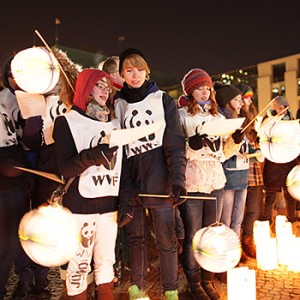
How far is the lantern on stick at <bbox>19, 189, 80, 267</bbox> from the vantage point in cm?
268

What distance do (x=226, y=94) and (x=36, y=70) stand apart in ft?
7.62

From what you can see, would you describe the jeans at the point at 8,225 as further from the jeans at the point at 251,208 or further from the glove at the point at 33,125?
the jeans at the point at 251,208

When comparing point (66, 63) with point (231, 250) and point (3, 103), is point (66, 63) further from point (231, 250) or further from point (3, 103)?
point (231, 250)

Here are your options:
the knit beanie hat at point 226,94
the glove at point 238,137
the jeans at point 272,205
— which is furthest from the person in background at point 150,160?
the jeans at point 272,205

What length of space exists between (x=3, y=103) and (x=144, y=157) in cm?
128

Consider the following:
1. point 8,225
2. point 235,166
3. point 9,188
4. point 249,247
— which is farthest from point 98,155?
point 249,247

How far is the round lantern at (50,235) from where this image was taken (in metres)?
2.68

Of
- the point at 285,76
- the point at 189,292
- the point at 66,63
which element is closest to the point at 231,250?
the point at 189,292

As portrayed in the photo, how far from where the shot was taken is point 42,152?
3.85 metres

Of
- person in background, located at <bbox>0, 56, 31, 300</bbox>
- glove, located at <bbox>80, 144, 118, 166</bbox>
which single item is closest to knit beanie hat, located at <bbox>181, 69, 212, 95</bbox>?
glove, located at <bbox>80, 144, 118, 166</bbox>

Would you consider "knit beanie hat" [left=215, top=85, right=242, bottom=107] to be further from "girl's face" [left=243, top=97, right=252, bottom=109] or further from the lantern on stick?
the lantern on stick

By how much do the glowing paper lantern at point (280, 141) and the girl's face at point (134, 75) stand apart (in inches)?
51.5

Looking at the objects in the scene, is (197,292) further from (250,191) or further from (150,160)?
(250,191)

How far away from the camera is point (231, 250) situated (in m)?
3.28
